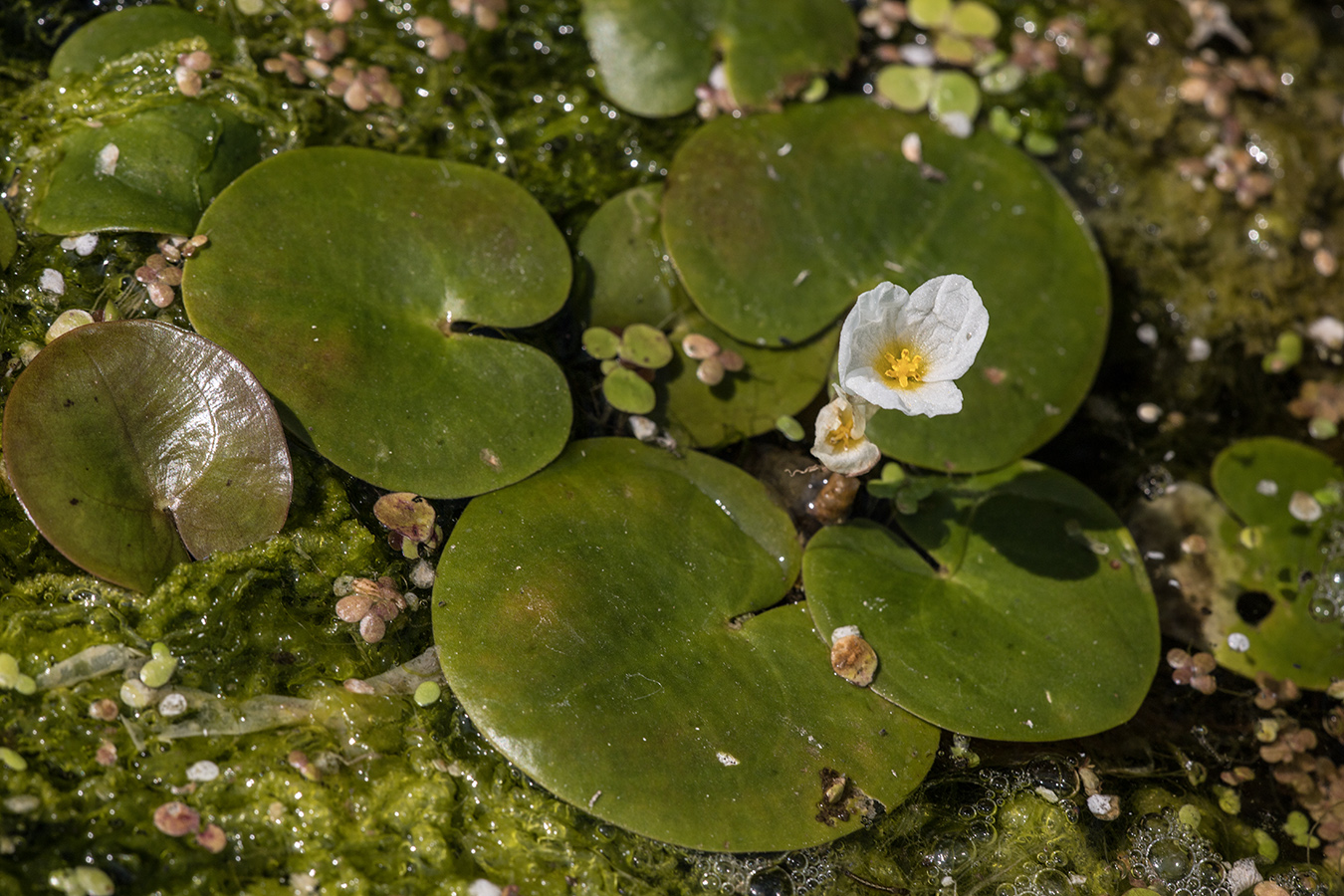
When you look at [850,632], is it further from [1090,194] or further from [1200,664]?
[1090,194]

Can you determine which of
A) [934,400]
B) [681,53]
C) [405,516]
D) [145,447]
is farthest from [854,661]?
[681,53]

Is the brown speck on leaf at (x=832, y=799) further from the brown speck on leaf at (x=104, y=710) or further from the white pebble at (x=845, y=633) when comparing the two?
the brown speck on leaf at (x=104, y=710)

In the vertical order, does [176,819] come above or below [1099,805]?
above

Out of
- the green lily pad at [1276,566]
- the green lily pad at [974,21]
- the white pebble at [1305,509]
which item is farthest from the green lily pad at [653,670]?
the green lily pad at [974,21]

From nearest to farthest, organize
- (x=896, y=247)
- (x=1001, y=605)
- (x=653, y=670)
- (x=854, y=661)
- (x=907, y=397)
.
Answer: (x=907, y=397) → (x=653, y=670) → (x=854, y=661) → (x=1001, y=605) → (x=896, y=247)

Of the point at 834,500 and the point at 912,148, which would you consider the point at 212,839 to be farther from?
the point at 912,148

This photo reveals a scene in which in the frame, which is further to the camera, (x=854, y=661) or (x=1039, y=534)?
(x=1039, y=534)

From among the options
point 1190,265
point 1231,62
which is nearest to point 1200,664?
point 1190,265

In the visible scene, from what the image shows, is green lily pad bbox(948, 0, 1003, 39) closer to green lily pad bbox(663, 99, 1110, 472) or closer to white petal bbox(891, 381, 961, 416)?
green lily pad bbox(663, 99, 1110, 472)
